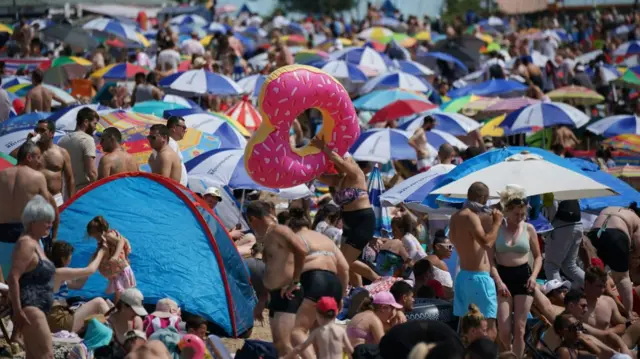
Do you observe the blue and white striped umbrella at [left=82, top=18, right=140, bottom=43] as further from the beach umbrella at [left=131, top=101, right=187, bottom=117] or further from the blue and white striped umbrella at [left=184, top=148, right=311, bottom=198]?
the blue and white striped umbrella at [left=184, top=148, right=311, bottom=198]

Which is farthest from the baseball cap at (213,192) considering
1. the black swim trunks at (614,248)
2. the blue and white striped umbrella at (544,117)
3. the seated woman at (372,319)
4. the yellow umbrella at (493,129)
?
the yellow umbrella at (493,129)

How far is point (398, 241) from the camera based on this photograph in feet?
36.6

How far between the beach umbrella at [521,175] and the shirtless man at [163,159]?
90.3 inches

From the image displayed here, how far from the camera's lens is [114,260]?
8.85 metres

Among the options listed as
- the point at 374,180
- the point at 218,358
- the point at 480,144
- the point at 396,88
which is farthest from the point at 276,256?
the point at 396,88

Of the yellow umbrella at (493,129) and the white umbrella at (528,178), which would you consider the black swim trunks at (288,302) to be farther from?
the yellow umbrella at (493,129)

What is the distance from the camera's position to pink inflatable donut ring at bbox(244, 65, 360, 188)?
9.50 metres

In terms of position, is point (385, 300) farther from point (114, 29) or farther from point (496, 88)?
point (114, 29)

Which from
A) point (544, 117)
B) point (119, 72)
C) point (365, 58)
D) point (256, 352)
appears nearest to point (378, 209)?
point (256, 352)

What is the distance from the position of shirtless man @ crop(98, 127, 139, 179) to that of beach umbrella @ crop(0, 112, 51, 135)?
8.54 ft

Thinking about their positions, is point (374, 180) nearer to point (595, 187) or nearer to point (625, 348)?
point (595, 187)

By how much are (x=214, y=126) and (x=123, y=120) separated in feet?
5.46

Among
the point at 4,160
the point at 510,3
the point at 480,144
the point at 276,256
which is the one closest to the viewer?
the point at 276,256

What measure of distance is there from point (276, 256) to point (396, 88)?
12.5m
